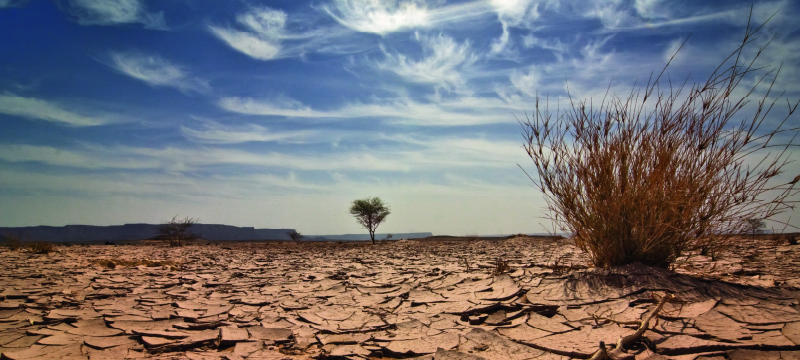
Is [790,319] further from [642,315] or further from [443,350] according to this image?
[443,350]

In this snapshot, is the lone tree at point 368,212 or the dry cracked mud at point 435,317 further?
the lone tree at point 368,212

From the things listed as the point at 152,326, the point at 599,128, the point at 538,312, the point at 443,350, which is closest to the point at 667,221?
the point at 599,128

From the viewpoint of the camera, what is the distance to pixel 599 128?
3.57 m

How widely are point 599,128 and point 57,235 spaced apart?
291ft

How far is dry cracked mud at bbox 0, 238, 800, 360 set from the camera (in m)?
2.25

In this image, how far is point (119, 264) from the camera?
7.02 metres

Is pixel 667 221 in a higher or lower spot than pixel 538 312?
A: higher

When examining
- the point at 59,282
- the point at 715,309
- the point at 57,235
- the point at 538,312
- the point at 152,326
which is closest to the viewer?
the point at 715,309

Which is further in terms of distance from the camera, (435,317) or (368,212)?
(368,212)

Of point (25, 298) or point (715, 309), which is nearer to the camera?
point (715, 309)

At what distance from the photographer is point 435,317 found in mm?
3072

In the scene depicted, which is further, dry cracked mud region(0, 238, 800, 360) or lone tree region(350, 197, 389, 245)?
lone tree region(350, 197, 389, 245)

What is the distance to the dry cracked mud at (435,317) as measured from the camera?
2.25 metres

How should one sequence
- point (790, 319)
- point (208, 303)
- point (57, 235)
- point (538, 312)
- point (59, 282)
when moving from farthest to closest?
point (57, 235) → point (59, 282) → point (208, 303) → point (538, 312) → point (790, 319)
